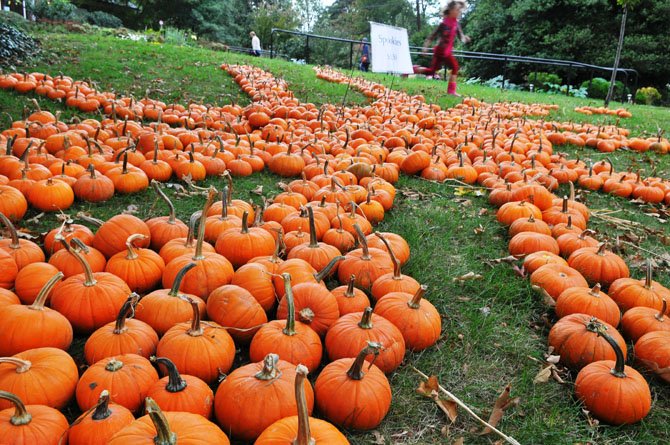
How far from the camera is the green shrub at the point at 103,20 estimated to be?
34.0 metres

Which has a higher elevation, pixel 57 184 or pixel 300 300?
pixel 57 184

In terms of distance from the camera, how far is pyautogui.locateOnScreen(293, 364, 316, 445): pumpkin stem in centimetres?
154

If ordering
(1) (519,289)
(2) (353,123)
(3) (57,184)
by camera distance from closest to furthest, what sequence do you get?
1. (1) (519,289)
2. (3) (57,184)
3. (2) (353,123)

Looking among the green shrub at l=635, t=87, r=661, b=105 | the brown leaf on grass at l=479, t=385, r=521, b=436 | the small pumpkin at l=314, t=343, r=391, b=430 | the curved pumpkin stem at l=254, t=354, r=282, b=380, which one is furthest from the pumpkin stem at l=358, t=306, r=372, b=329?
the green shrub at l=635, t=87, r=661, b=105

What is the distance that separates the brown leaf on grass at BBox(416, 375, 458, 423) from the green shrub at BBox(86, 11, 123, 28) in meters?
38.6

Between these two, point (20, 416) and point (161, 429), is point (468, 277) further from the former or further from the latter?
point (20, 416)

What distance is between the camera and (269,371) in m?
1.99

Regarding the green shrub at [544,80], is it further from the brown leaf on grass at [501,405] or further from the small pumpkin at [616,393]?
the brown leaf on grass at [501,405]

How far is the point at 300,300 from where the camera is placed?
2645mm

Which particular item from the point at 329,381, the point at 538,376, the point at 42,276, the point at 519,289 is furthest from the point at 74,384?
the point at 519,289

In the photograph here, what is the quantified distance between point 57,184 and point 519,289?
12.7 ft

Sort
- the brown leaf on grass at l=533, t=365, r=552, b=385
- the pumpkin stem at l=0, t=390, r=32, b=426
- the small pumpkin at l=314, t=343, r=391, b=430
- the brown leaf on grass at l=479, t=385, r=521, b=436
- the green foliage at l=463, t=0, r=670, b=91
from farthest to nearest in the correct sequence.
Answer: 1. the green foliage at l=463, t=0, r=670, b=91
2. the brown leaf on grass at l=533, t=365, r=552, b=385
3. the brown leaf on grass at l=479, t=385, r=521, b=436
4. the small pumpkin at l=314, t=343, r=391, b=430
5. the pumpkin stem at l=0, t=390, r=32, b=426

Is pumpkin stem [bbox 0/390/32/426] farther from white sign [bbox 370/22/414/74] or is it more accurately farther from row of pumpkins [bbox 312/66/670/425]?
white sign [bbox 370/22/414/74]

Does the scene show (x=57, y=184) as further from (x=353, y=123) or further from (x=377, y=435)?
(x=353, y=123)
